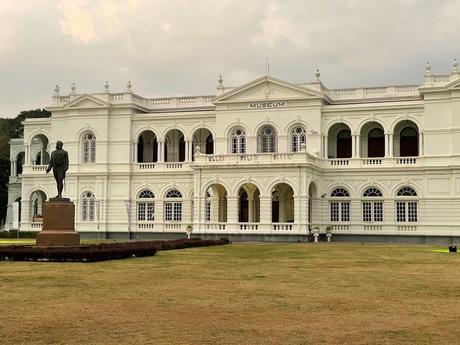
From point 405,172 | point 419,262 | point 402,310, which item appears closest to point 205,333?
point 402,310

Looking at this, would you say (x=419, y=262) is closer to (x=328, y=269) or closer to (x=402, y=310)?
(x=328, y=269)

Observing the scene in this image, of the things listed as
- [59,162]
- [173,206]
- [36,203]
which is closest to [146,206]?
[173,206]

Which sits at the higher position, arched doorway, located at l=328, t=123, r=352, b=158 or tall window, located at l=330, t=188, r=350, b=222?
arched doorway, located at l=328, t=123, r=352, b=158

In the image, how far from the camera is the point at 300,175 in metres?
48.6

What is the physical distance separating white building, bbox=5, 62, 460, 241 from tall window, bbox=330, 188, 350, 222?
76 mm

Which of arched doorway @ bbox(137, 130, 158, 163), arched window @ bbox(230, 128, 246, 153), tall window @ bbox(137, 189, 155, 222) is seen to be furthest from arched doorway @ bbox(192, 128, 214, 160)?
tall window @ bbox(137, 189, 155, 222)

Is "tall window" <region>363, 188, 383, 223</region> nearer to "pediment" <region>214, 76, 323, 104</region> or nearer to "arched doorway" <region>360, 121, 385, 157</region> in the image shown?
"arched doorway" <region>360, 121, 385, 157</region>

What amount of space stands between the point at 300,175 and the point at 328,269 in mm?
25129

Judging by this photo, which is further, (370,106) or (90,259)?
(370,106)

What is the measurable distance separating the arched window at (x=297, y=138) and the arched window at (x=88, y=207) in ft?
54.9

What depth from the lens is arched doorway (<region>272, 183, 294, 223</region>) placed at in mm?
53281

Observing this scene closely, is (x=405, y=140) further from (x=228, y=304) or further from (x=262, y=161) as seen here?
(x=228, y=304)

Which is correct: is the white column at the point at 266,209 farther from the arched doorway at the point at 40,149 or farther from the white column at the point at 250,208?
the arched doorway at the point at 40,149

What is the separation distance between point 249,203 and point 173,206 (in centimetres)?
644
